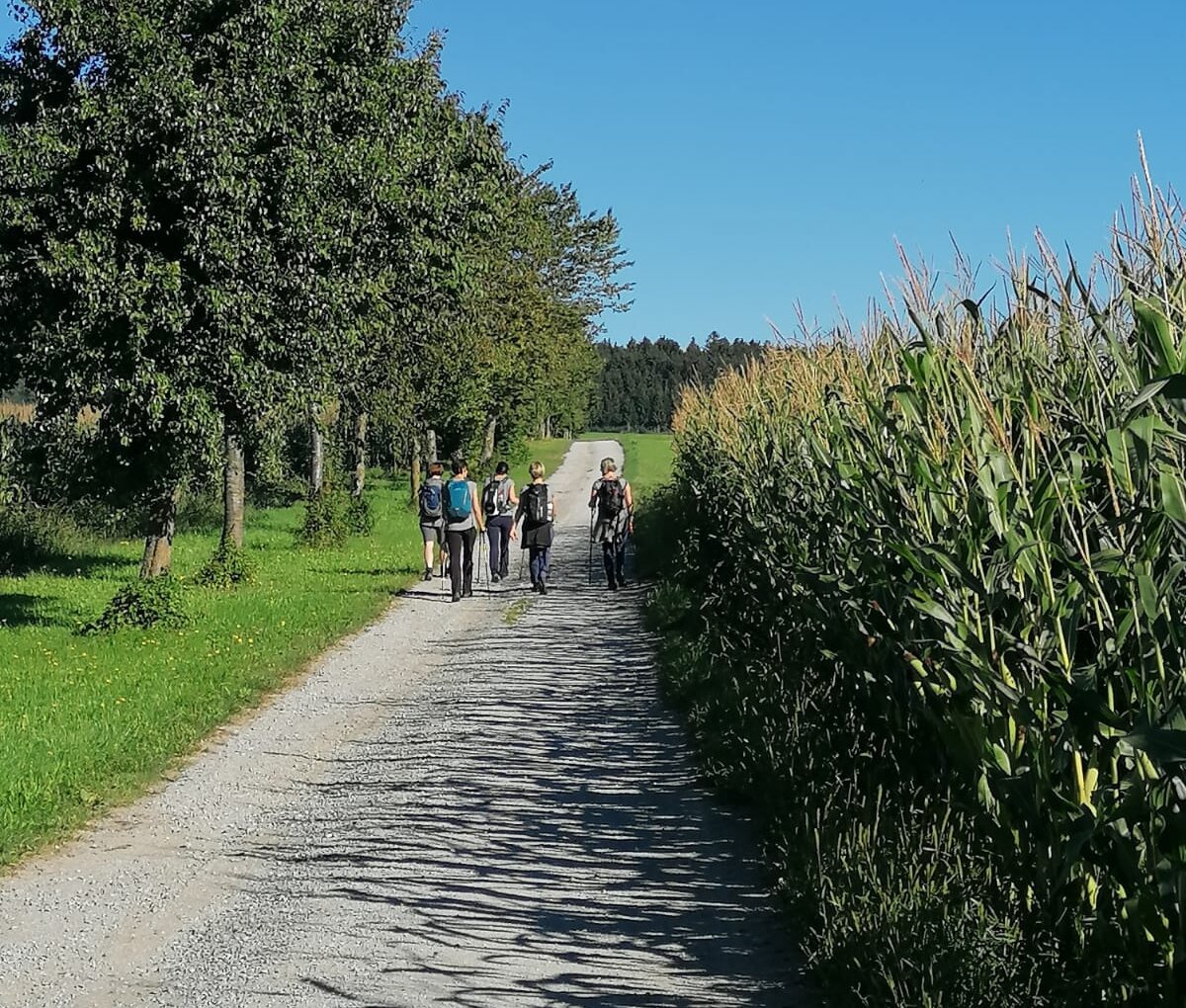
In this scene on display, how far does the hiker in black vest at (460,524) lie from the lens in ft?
59.2

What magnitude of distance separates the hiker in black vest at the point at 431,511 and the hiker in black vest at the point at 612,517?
2.27 metres

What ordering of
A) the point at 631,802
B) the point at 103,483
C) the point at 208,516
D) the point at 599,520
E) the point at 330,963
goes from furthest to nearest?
1. the point at 208,516
2. the point at 599,520
3. the point at 103,483
4. the point at 631,802
5. the point at 330,963

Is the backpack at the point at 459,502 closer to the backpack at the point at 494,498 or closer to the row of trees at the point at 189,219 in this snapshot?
the backpack at the point at 494,498

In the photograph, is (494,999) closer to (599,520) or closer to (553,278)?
(599,520)

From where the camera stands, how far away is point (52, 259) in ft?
43.2

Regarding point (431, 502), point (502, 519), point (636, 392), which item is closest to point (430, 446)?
point (431, 502)

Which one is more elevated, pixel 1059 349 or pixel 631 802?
pixel 1059 349

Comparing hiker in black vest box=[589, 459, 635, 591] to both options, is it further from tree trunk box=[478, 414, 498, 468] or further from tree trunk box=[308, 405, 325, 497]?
tree trunk box=[478, 414, 498, 468]

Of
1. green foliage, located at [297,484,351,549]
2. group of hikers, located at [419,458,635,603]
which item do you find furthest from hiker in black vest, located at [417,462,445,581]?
green foliage, located at [297,484,351,549]

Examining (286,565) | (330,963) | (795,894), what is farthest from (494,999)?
(286,565)

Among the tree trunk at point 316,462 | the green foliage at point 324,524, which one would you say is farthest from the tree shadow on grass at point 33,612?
the tree trunk at point 316,462

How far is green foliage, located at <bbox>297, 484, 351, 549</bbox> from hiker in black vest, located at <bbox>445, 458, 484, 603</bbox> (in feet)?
23.4

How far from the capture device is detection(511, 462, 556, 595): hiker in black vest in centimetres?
1903

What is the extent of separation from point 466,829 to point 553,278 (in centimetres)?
3859
